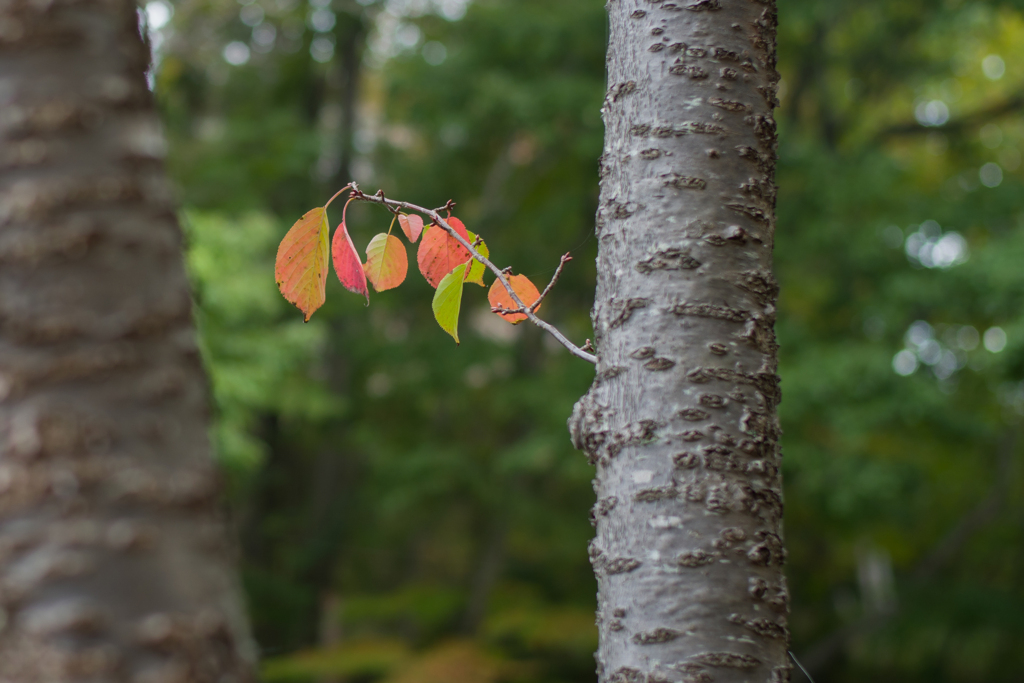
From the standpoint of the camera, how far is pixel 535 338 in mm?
7211

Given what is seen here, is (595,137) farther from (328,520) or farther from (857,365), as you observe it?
(328,520)

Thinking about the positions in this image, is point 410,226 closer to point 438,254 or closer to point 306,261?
point 438,254

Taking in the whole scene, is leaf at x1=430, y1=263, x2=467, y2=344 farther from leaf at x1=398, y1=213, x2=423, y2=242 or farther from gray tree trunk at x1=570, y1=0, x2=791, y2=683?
gray tree trunk at x1=570, y1=0, x2=791, y2=683

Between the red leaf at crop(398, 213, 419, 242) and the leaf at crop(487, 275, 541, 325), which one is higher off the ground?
the red leaf at crop(398, 213, 419, 242)

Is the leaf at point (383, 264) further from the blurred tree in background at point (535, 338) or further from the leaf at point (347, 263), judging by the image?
the blurred tree in background at point (535, 338)

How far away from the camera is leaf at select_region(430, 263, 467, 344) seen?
1.13 meters

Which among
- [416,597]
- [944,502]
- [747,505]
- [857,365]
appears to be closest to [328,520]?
[416,597]

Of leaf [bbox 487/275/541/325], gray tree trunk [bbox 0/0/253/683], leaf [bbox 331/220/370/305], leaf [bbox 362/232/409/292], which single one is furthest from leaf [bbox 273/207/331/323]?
gray tree trunk [bbox 0/0/253/683]

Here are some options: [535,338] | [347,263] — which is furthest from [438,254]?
→ [535,338]

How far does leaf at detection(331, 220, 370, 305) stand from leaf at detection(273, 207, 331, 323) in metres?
0.03

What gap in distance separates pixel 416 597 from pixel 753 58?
7.18 meters

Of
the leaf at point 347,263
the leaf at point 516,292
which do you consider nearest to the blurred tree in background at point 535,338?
the leaf at point 516,292

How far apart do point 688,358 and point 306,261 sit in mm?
544

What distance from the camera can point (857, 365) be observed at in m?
4.76
